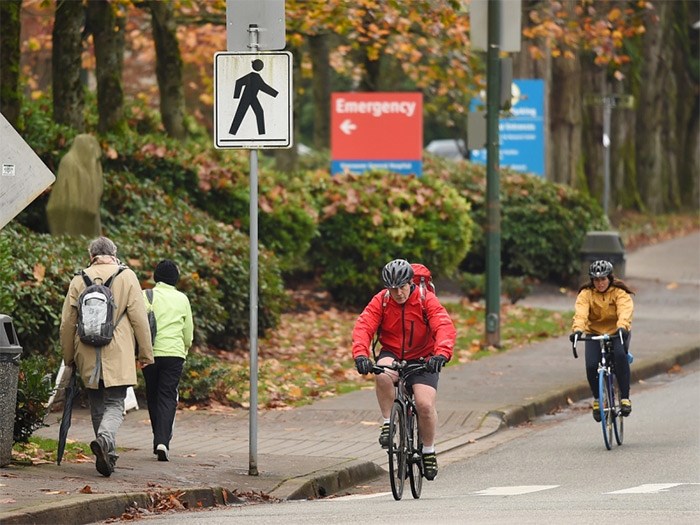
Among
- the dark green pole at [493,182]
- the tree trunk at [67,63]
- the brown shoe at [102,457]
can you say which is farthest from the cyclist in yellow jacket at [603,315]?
the tree trunk at [67,63]

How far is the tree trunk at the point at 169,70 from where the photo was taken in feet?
73.2

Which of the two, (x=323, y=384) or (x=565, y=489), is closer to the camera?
(x=565, y=489)

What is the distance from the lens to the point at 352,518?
938cm

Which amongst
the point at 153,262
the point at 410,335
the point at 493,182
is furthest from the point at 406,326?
the point at 493,182

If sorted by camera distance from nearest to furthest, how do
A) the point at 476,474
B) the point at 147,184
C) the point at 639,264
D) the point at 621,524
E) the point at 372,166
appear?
the point at 621,524 < the point at 476,474 < the point at 147,184 < the point at 372,166 < the point at 639,264

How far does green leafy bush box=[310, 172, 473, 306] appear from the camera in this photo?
23.2 m

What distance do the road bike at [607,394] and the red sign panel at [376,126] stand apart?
12.6 metres

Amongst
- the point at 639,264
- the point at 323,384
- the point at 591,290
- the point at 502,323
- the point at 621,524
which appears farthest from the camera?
the point at 639,264

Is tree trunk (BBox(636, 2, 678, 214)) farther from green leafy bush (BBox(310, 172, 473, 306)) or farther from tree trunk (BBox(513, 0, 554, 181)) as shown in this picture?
green leafy bush (BBox(310, 172, 473, 306))

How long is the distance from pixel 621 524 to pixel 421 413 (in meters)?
2.61

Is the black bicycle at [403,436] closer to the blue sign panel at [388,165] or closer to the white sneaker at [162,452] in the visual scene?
the white sneaker at [162,452]

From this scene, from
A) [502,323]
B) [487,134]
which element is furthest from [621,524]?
[502,323]

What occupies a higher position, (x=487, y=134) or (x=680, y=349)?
(x=487, y=134)

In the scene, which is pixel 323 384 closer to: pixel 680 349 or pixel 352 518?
pixel 680 349
